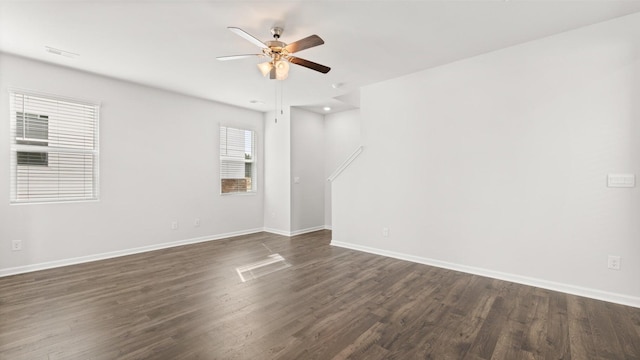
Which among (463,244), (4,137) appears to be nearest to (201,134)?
(4,137)

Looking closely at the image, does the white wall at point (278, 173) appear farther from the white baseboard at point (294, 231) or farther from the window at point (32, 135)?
the window at point (32, 135)

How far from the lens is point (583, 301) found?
2.71 meters

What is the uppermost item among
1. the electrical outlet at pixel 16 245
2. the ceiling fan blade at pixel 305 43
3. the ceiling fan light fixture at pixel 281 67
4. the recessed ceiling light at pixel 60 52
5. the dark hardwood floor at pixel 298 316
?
the recessed ceiling light at pixel 60 52

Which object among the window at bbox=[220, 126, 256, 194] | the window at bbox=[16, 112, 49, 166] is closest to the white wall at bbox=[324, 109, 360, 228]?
the window at bbox=[220, 126, 256, 194]

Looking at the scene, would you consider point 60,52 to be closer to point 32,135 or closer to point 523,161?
point 32,135

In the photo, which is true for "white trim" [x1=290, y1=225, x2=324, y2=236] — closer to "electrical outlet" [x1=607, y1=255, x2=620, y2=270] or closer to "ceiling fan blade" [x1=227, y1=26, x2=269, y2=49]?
"ceiling fan blade" [x1=227, y1=26, x2=269, y2=49]

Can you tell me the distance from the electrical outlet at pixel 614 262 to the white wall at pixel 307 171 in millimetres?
4641

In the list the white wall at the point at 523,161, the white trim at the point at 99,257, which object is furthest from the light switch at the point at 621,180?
the white trim at the point at 99,257

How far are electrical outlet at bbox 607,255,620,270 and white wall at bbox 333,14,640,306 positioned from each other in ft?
0.14

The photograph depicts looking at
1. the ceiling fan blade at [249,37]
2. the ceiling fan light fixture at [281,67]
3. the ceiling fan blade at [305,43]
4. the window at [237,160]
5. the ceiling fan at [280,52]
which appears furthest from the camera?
the window at [237,160]

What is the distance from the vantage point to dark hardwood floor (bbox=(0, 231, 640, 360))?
196cm

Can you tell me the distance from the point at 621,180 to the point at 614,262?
792 millimetres

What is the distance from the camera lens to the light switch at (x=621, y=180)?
2.62 metres

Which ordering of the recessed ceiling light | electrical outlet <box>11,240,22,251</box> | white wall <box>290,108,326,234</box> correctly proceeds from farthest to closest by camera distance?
white wall <box>290,108,326,234</box>
electrical outlet <box>11,240,22,251</box>
the recessed ceiling light
